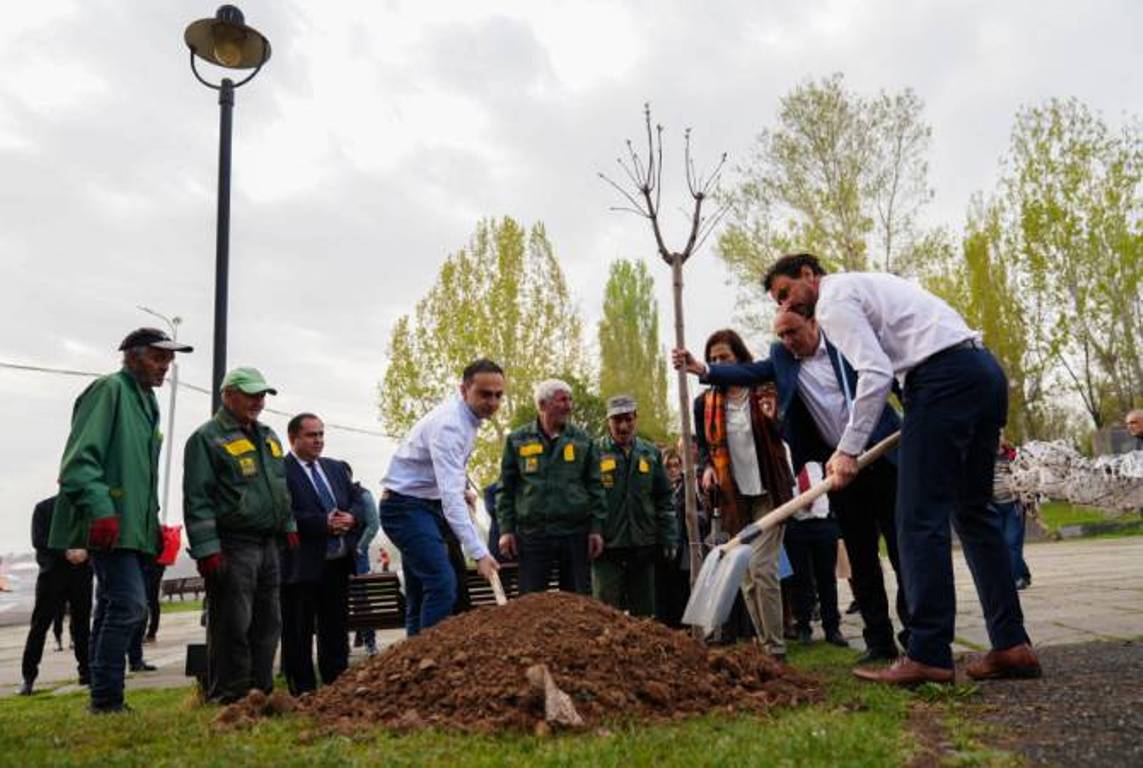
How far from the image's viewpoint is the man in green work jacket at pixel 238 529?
4.64 meters

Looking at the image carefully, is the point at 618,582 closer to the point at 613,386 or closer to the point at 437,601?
the point at 437,601

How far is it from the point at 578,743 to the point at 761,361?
9.34 feet

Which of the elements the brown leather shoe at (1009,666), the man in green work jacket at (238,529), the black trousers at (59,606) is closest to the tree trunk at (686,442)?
the brown leather shoe at (1009,666)

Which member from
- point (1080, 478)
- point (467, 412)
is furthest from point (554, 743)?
point (1080, 478)

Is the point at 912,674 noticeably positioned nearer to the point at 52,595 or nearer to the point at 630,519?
the point at 630,519

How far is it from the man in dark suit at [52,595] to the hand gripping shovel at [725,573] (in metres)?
5.01

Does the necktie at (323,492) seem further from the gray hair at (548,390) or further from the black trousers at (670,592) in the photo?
the black trousers at (670,592)

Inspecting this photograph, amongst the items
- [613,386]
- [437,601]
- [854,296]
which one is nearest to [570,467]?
[437,601]

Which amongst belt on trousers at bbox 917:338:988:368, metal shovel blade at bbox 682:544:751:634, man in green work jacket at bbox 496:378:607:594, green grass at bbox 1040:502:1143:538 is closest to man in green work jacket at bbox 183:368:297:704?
man in green work jacket at bbox 496:378:607:594

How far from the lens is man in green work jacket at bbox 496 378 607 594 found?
19.3ft

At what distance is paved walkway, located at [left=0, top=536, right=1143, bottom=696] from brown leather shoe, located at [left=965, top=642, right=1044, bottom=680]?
145 cm

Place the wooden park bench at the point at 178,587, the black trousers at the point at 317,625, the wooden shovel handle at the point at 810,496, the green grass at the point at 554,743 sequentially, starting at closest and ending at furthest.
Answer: the green grass at the point at 554,743 → the wooden shovel handle at the point at 810,496 → the black trousers at the point at 317,625 → the wooden park bench at the point at 178,587

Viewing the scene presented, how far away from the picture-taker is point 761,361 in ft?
17.1

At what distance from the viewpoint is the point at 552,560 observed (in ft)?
19.6
